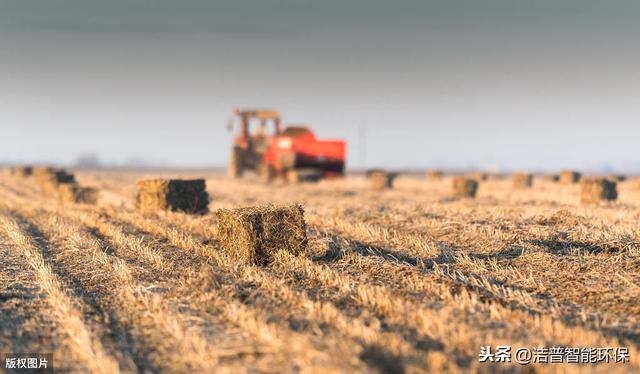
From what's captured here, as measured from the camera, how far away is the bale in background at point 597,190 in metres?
18.2

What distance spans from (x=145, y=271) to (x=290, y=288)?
2444 millimetres

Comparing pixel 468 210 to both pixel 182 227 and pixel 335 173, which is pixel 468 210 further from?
pixel 335 173

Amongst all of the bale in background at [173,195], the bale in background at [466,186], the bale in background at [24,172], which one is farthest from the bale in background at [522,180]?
the bale in background at [24,172]

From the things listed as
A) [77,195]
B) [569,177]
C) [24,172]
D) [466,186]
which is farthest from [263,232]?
[24,172]

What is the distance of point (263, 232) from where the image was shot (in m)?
8.41

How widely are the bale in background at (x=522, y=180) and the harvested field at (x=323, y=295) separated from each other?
17.4m

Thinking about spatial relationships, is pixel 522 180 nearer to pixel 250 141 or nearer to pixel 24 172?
pixel 250 141

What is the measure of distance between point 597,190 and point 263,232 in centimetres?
1420

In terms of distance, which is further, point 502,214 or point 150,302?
point 502,214

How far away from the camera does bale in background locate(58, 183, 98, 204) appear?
1819cm

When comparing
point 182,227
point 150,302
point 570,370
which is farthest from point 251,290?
point 182,227

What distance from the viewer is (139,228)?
12320 mm

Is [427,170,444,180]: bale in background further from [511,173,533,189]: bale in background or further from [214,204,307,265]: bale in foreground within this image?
[214,204,307,265]: bale in foreground

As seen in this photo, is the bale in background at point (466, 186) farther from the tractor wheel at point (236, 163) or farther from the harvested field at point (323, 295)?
the tractor wheel at point (236, 163)
